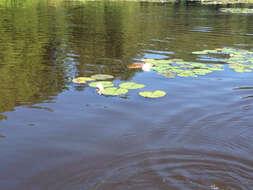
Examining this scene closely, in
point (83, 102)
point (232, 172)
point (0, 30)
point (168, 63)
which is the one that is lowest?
point (232, 172)

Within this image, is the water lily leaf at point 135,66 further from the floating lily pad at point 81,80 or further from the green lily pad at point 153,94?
the green lily pad at point 153,94

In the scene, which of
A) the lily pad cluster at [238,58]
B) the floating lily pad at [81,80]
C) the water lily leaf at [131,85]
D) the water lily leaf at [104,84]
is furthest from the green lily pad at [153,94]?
the lily pad cluster at [238,58]

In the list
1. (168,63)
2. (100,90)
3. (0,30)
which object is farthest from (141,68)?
(0,30)

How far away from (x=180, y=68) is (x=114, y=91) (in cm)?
252

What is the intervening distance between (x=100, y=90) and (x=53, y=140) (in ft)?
6.48

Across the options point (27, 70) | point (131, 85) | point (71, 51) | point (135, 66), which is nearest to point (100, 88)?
Result: point (131, 85)

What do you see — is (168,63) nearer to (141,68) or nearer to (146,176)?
Result: (141,68)

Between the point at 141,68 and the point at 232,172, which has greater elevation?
the point at 141,68

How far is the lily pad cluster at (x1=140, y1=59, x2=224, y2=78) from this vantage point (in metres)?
6.90

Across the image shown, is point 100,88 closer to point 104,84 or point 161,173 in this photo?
point 104,84

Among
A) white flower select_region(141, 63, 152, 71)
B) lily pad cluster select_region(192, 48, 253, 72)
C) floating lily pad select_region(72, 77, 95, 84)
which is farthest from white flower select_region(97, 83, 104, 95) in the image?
lily pad cluster select_region(192, 48, 253, 72)

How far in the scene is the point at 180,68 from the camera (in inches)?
288

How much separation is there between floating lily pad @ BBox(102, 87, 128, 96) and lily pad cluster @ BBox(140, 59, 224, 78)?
5.29ft

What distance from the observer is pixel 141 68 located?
7434mm
